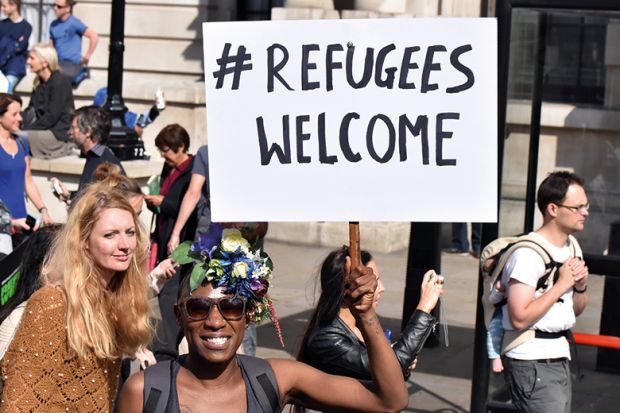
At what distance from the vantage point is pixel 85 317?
159 inches

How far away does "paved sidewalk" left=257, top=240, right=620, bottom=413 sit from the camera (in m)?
6.74

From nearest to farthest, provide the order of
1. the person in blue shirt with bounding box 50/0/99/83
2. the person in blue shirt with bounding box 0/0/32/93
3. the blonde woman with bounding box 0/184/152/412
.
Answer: the blonde woman with bounding box 0/184/152/412, the person in blue shirt with bounding box 0/0/32/93, the person in blue shirt with bounding box 50/0/99/83

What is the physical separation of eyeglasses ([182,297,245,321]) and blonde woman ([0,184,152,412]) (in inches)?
30.3

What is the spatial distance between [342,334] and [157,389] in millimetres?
1299

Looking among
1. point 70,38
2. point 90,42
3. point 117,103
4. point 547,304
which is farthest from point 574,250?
point 70,38

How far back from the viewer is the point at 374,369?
3.37 meters

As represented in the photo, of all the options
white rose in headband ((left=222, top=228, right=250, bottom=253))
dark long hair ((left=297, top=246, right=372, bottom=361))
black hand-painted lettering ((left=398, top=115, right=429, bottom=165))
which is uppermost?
black hand-painted lettering ((left=398, top=115, right=429, bottom=165))

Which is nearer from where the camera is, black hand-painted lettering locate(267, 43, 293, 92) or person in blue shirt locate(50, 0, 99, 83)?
black hand-painted lettering locate(267, 43, 293, 92)

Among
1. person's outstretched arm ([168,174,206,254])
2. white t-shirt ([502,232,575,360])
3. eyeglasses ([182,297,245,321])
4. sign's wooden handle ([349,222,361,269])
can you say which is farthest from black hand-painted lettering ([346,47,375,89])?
person's outstretched arm ([168,174,206,254])

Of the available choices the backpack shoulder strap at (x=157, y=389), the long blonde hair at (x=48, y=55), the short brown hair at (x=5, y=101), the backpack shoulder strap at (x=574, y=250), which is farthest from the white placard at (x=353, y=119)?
the long blonde hair at (x=48, y=55)

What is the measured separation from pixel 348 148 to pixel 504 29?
2793mm

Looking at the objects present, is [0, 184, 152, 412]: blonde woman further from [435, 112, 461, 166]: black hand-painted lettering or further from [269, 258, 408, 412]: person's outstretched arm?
[435, 112, 461, 166]: black hand-painted lettering

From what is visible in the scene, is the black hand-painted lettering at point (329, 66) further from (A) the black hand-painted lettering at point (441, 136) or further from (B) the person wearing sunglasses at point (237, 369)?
(B) the person wearing sunglasses at point (237, 369)

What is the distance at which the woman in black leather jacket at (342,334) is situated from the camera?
14.5 feet
